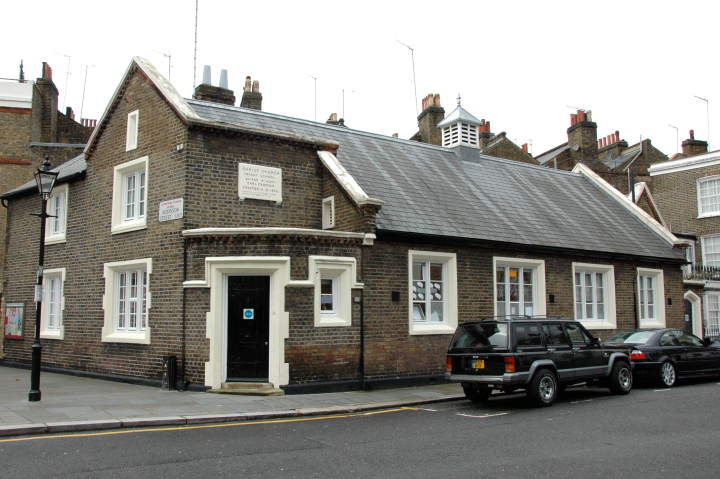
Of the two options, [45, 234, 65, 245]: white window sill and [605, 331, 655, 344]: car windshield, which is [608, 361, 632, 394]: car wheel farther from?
[45, 234, 65, 245]: white window sill

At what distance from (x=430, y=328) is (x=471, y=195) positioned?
5.56 meters

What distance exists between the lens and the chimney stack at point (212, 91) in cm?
2028

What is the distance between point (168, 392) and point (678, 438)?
988cm

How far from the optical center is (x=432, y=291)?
17094 mm

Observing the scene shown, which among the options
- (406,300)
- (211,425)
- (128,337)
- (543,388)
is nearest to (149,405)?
(211,425)

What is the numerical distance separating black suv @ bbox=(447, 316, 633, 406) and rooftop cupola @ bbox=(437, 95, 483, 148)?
37.1 feet

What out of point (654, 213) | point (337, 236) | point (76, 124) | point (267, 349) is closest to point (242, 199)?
point (337, 236)

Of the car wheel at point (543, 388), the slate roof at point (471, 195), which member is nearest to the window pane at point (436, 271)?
the slate roof at point (471, 195)

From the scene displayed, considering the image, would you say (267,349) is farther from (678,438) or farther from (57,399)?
(678,438)

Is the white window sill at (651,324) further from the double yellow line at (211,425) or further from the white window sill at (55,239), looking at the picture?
the white window sill at (55,239)

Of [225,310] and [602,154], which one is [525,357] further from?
[602,154]

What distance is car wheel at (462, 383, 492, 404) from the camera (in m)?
13.3

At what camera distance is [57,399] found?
12.8 m

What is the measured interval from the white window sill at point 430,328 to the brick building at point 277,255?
44 mm
